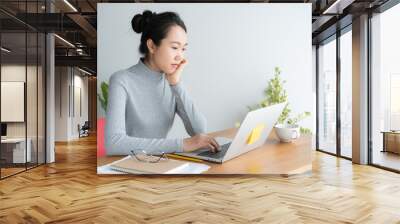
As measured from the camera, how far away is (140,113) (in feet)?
18.5

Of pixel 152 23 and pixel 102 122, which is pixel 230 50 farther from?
pixel 102 122

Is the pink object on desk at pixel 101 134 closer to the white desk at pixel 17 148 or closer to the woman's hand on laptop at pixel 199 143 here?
the woman's hand on laptop at pixel 199 143

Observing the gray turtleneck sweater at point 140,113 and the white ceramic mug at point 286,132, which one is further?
the white ceramic mug at point 286,132

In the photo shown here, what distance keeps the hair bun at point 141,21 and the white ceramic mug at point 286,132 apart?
2.54m

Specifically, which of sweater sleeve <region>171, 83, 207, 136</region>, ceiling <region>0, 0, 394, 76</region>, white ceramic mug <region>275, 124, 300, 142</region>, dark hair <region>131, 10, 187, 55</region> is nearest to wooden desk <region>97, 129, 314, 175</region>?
white ceramic mug <region>275, 124, 300, 142</region>

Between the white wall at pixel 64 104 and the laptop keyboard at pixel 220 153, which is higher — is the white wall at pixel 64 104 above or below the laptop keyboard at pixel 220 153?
above

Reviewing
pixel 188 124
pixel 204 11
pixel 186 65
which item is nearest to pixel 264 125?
pixel 188 124

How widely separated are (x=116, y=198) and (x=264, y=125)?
2.27 metres

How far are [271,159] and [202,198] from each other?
165 cm

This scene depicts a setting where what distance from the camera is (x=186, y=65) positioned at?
5.84 metres

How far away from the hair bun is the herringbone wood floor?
7.49ft

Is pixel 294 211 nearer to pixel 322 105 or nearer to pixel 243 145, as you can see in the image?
pixel 243 145

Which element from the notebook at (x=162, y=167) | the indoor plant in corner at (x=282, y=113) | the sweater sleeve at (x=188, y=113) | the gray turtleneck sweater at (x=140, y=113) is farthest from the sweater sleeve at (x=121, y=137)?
the indoor plant in corner at (x=282, y=113)

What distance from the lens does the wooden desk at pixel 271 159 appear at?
18.5ft
